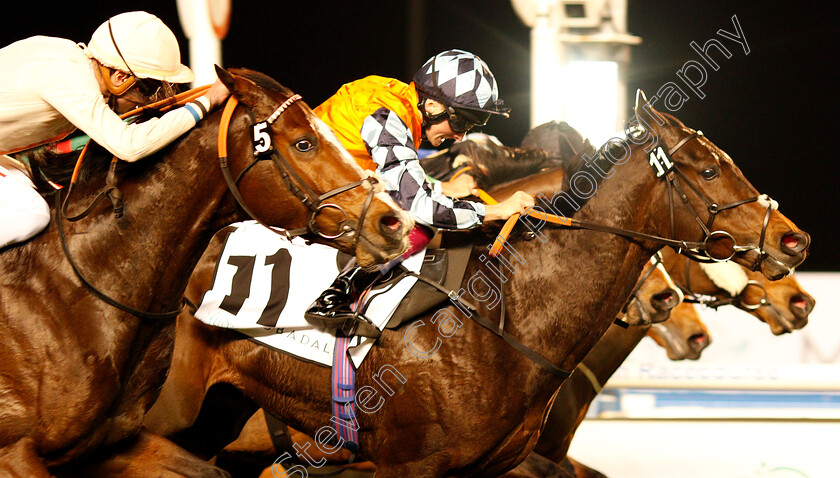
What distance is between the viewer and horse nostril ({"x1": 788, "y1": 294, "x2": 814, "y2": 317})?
4.52 m

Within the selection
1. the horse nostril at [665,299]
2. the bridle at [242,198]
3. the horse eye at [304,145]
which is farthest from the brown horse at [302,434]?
the horse eye at [304,145]

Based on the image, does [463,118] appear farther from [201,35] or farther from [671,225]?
[201,35]

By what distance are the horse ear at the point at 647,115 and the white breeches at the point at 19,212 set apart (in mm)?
2088

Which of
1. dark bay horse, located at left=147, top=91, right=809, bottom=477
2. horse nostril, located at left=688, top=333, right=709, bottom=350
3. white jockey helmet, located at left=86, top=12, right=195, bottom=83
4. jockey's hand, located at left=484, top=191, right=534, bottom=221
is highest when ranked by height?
white jockey helmet, located at left=86, top=12, right=195, bottom=83

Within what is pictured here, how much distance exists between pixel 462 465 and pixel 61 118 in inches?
67.0

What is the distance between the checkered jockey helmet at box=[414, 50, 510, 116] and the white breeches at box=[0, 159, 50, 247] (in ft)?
4.62

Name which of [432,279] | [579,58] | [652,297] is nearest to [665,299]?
[652,297]

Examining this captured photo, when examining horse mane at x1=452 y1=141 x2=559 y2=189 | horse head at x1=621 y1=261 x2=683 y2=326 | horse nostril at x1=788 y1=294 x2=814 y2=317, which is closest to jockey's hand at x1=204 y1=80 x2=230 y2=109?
horse mane at x1=452 y1=141 x2=559 y2=189

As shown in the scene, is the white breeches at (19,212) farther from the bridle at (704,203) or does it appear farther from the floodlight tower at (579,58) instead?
the floodlight tower at (579,58)

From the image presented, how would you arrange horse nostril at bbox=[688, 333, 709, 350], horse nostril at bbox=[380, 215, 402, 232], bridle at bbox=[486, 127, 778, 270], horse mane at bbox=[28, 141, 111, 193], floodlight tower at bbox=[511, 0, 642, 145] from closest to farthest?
1. horse nostril at bbox=[380, 215, 402, 232]
2. horse mane at bbox=[28, 141, 111, 193]
3. bridle at bbox=[486, 127, 778, 270]
4. horse nostril at bbox=[688, 333, 709, 350]
5. floodlight tower at bbox=[511, 0, 642, 145]

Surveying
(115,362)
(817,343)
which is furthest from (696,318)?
(115,362)

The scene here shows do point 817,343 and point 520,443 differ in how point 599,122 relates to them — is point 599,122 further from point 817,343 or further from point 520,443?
point 520,443

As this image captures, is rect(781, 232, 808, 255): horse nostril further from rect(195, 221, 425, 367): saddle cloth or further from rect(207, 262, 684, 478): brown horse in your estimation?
rect(195, 221, 425, 367): saddle cloth

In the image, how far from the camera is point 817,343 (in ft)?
19.9
